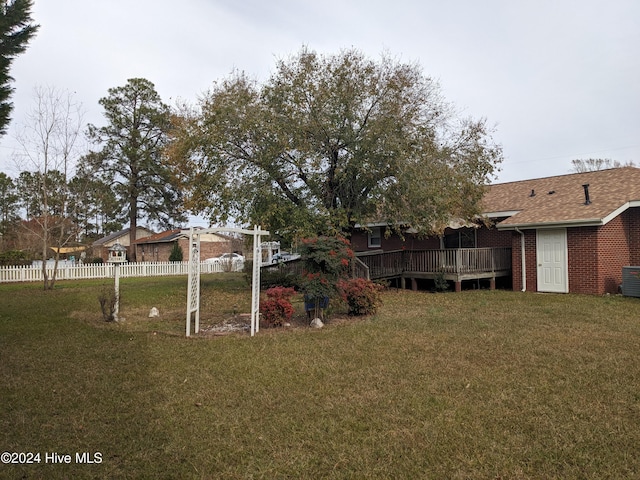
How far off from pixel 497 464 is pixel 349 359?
10.3ft

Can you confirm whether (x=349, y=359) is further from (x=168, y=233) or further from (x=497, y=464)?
(x=168, y=233)

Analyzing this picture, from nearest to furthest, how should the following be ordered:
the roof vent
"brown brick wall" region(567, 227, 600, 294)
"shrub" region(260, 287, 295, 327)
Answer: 1. "shrub" region(260, 287, 295, 327)
2. "brown brick wall" region(567, 227, 600, 294)
3. the roof vent

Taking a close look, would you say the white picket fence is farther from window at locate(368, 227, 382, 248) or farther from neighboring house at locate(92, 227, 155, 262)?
neighboring house at locate(92, 227, 155, 262)

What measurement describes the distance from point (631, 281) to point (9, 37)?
15.8 m

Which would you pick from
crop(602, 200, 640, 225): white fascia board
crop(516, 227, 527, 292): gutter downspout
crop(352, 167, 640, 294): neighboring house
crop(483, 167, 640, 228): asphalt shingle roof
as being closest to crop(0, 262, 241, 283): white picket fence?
crop(352, 167, 640, 294): neighboring house

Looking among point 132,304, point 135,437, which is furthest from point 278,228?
point 135,437

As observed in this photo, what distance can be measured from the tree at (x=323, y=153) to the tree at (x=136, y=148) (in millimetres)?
20087

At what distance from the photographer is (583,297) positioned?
12766 millimetres

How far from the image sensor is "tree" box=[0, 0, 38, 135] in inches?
254

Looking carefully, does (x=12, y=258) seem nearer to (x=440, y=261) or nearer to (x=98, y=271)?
(x=98, y=271)

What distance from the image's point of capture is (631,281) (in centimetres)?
1273

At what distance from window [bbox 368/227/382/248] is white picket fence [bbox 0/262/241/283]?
39.1 feet

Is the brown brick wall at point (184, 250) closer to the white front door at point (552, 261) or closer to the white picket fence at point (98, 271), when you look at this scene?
the white picket fence at point (98, 271)

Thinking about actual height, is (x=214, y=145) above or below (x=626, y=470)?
above
